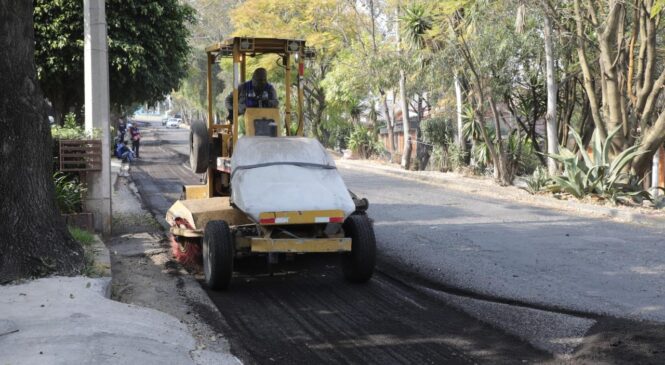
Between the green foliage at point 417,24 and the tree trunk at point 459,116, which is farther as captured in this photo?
the tree trunk at point 459,116

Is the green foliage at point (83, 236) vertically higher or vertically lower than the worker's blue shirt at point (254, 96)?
lower

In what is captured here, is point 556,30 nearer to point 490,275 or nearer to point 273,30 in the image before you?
point 490,275

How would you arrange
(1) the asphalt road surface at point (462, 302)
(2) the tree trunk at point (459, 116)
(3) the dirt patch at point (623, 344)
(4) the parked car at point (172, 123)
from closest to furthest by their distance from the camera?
(3) the dirt patch at point (623, 344) < (1) the asphalt road surface at point (462, 302) < (2) the tree trunk at point (459, 116) < (4) the parked car at point (172, 123)

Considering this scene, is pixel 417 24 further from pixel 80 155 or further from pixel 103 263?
pixel 103 263

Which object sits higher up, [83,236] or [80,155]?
[80,155]

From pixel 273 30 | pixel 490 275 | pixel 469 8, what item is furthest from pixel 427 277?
pixel 273 30

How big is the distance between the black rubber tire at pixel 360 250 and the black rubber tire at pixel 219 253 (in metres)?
1.39

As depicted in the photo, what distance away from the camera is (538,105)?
78.1ft

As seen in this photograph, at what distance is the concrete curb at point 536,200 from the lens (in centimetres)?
1335

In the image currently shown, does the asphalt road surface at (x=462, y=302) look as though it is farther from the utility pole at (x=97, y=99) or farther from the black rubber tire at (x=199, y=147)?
the utility pole at (x=97, y=99)

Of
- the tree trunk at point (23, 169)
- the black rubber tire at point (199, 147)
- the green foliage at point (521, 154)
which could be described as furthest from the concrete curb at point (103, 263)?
the green foliage at point (521, 154)

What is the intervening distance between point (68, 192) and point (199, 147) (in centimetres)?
237

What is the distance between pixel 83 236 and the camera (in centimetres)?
1005

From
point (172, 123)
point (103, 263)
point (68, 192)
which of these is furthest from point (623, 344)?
point (172, 123)
